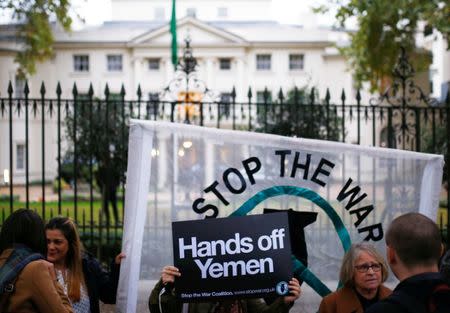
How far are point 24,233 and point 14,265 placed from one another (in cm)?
18

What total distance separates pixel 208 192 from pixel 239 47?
Result: 4555cm

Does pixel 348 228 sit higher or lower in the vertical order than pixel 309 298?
higher

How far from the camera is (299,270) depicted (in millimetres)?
4543

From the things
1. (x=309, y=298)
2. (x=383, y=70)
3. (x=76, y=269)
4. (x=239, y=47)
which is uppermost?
(x=239, y=47)

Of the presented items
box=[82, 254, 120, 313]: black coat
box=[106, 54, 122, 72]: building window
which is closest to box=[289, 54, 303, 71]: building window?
box=[106, 54, 122, 72]: building window

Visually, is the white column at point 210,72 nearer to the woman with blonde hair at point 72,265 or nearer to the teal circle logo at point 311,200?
the teal circle logo at point 311,200

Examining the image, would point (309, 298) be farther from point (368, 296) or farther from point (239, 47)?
point (239, 47)

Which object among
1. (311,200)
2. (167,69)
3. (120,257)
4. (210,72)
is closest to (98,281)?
(120,257)

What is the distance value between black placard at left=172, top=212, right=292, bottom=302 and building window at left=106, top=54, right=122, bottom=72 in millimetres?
45573

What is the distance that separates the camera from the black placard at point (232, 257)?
386cm

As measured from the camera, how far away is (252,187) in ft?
15.0

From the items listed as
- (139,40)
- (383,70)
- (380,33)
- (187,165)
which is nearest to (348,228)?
(187,165)

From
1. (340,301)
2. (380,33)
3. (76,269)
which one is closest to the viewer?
(340,301)

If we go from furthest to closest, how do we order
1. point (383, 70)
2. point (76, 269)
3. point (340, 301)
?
point (383, 70)
point (76, 269)
point (340, 301)
